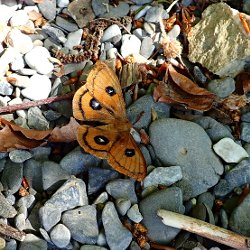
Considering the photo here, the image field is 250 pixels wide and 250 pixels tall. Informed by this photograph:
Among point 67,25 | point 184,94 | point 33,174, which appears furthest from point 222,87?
point 33,174

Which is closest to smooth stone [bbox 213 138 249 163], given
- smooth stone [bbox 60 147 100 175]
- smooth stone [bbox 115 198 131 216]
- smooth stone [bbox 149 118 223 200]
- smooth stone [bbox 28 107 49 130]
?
smooth stone [bbox 149 118 223 200]

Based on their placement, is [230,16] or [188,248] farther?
[230,16]

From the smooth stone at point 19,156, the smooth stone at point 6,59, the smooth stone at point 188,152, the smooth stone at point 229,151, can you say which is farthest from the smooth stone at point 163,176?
the smooth stone at point 6,59

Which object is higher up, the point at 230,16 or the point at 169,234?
the point at 230,16

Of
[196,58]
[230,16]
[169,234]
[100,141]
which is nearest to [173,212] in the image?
[169,234]

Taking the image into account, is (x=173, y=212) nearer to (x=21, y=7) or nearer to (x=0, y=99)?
(x=0, y=99)

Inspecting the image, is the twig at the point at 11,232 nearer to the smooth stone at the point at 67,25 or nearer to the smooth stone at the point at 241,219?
the smooth stone at the point at 241,219

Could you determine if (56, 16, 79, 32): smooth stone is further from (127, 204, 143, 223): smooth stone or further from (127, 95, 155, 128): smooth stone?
(127, 204, 143, 223): smooth stone

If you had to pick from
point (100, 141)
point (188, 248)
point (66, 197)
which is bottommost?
point (188, 248)
